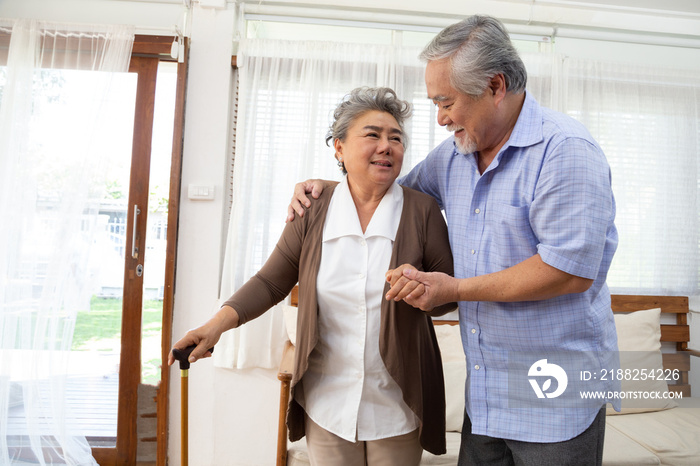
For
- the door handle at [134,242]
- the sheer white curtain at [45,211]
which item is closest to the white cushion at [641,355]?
the door handle at [134,242]

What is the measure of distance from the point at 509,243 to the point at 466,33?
526 mm

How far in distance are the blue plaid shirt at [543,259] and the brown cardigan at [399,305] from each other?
0.10 metres

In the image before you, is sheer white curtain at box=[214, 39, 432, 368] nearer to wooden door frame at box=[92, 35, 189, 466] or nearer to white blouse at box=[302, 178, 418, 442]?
wooden door frame at box=[92, 35, 189, 466]

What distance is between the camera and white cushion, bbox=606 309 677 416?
278 cm

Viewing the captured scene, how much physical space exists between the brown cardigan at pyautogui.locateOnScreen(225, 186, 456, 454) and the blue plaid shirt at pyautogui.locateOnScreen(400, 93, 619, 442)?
10cm

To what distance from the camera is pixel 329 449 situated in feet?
4.42

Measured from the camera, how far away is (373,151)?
142 centimetres

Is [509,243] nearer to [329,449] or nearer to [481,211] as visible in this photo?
[481,211]

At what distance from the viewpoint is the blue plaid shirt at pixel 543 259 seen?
1079 mm

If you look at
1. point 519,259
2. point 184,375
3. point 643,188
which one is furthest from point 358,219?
point 643,188

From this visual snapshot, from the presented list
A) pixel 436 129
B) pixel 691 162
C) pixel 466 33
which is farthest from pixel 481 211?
pixel 691 162

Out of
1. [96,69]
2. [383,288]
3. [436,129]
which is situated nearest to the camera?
[383,288]

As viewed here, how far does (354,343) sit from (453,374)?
1.47 m

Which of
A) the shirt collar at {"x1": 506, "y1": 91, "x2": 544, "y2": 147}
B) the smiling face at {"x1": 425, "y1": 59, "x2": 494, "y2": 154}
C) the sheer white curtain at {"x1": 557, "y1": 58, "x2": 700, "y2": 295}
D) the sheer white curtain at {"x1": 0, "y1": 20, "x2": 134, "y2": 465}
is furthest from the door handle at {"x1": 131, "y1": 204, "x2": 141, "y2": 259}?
the sheer white curtain at {"x1": 557, "y1": 58, "x2": 700, "y2": 295}
